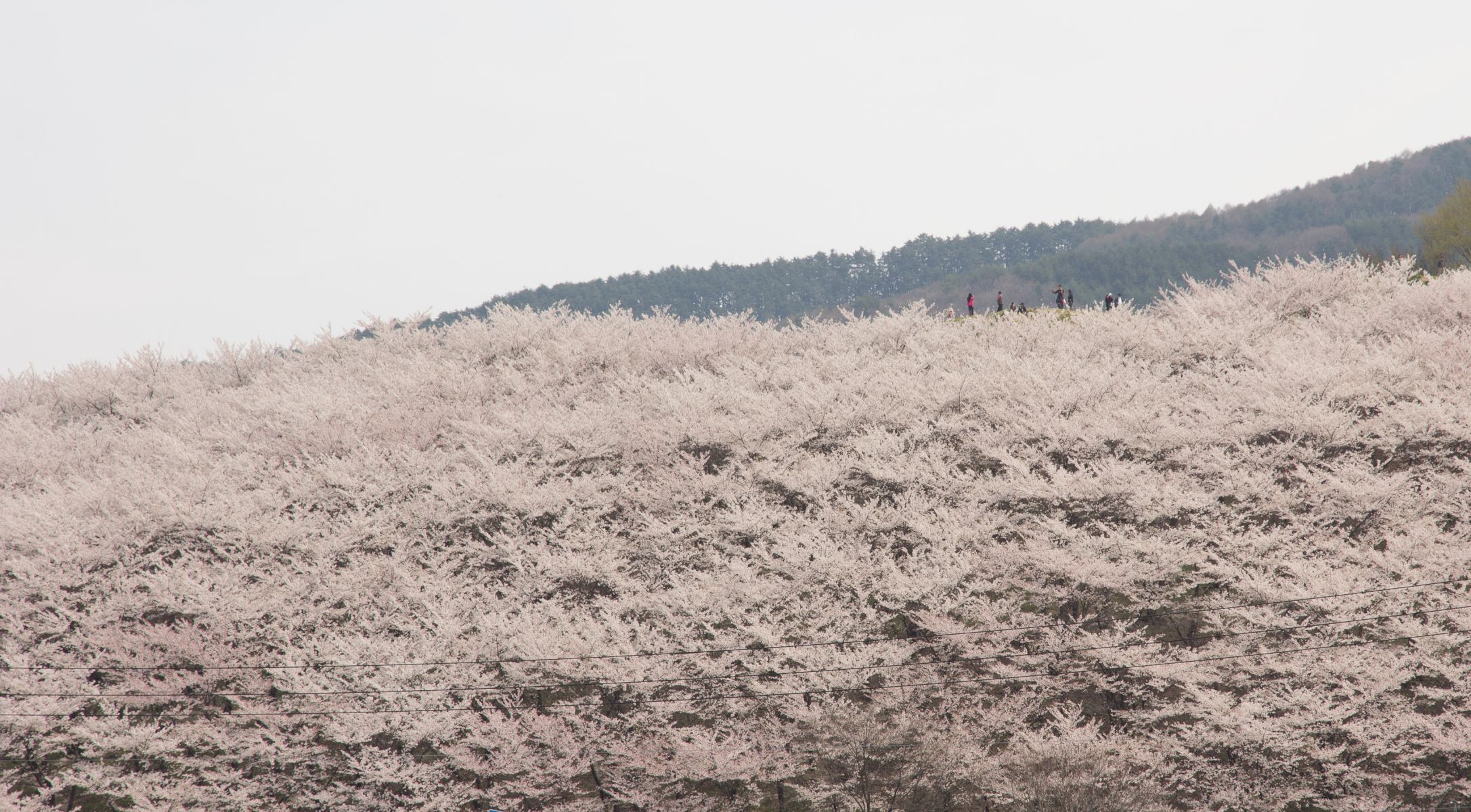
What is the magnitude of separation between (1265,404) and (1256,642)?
6840 millimetres

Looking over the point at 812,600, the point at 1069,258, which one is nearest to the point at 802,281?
the point at 1069,258

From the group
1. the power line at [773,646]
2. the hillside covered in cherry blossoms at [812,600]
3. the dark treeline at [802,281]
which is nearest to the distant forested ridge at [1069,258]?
the dark treeline at [802,281]

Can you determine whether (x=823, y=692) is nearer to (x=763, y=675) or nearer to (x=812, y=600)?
(x=763, y=675)

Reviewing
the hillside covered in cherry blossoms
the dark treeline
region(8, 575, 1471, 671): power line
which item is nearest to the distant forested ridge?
the dark treeline

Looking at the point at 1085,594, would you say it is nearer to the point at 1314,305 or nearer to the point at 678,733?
the point at 678,733

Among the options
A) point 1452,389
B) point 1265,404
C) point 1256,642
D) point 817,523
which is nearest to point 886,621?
point 817,523

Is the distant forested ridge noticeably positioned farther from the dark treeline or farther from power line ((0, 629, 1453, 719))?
power line ((0, 629, 1453, 719))

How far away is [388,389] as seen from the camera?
31375 mm

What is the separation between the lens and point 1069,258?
105625 mm

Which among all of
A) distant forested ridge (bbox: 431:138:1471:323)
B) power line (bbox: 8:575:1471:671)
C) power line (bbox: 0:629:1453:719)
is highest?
distant forested ridge (bbox: 431:138:1471:323)

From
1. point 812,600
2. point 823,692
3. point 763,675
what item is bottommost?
point 823,692

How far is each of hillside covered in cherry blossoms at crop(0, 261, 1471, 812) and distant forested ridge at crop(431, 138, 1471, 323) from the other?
69858mm

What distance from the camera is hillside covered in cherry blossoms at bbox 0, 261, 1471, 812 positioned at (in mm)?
15867

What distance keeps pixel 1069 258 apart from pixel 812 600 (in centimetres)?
9575
